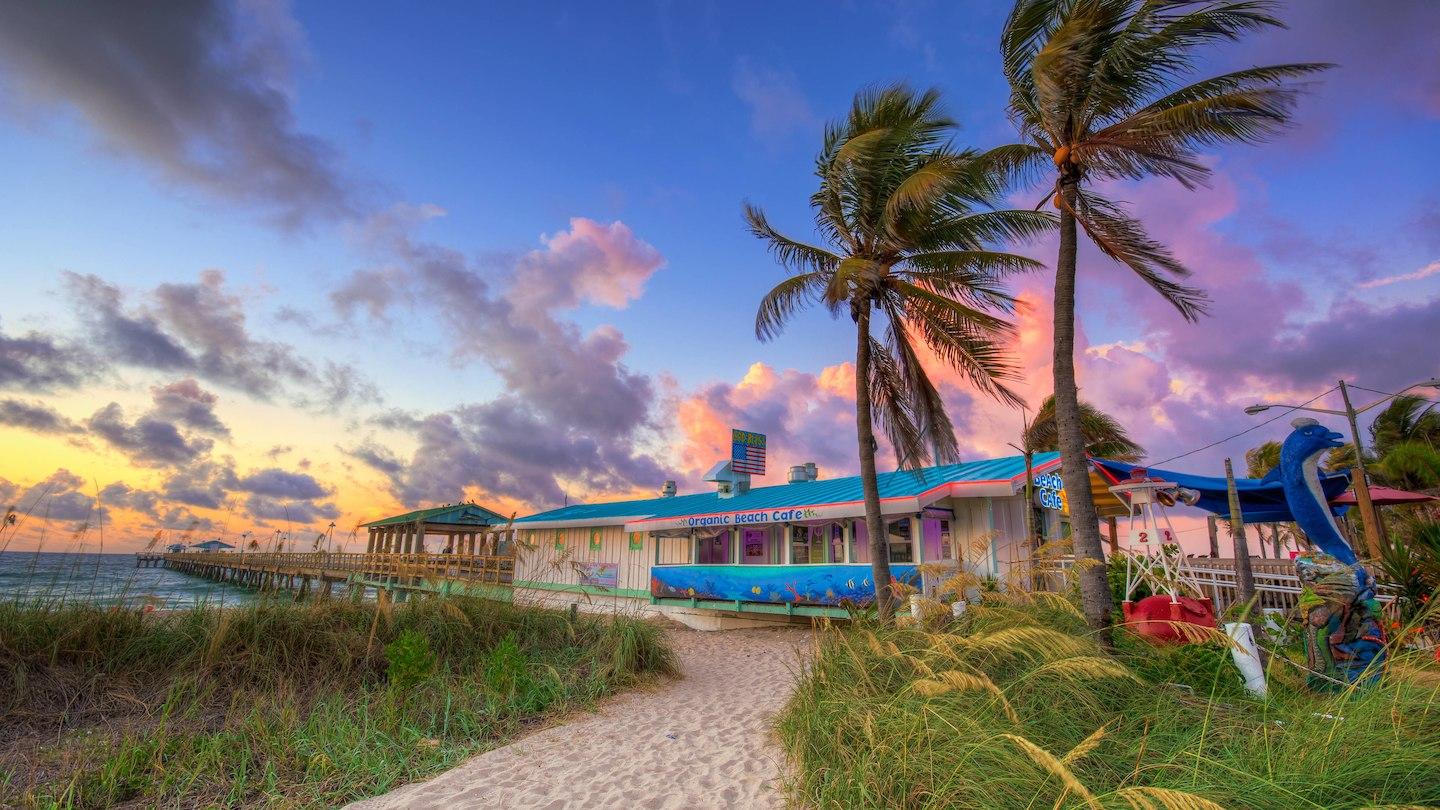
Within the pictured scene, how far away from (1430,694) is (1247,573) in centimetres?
565

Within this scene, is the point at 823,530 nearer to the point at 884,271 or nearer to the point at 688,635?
the point at 688,635

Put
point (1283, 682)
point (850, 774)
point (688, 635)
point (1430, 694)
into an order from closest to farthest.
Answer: point (1430, 694) → point (850, 774) → point (1283, 682) → point (688, 635)

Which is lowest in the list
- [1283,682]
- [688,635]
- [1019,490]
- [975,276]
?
[688,635]

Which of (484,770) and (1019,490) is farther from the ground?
(1019,490)

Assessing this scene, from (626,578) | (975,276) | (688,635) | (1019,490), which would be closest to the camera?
(975,276)

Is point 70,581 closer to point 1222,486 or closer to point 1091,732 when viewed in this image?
point 1091,732

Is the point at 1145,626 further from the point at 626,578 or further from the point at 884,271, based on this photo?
the point at 626,578

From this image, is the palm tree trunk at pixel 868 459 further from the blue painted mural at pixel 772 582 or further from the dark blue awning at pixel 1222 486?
the dark blue awning at pixel 1222 486

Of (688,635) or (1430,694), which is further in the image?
(688,635)

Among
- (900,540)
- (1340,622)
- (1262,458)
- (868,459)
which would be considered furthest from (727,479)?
(1262,458)

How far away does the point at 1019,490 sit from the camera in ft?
45.7

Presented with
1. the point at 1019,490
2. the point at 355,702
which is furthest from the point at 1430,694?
the point at 1019,490

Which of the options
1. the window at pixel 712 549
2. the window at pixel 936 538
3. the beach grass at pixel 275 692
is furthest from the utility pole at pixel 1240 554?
the window at pixel 712 549

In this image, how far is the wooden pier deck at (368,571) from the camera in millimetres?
10688
